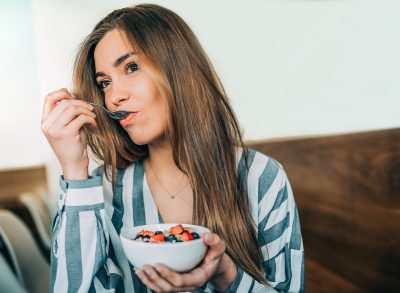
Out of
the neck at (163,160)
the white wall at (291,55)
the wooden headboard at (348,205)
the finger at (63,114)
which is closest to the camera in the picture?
the finger at (63,114)

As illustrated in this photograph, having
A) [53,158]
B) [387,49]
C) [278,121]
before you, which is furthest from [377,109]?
[53,158]

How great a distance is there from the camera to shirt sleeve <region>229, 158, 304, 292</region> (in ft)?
3.27

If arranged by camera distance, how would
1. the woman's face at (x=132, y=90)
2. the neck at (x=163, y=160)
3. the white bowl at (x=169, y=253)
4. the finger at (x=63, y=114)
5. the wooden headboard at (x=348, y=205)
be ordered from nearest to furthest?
the white bowl at (x=169, y=253) → the finger at (x=63, y=114) → the woman's face at (x=132, y=90) → the neck at (x=163, y=160) → the wooden headboard at (x=348, y=205)

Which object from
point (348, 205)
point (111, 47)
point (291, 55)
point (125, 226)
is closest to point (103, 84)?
point (111, 47)

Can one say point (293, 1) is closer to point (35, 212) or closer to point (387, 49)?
point (387, 49)

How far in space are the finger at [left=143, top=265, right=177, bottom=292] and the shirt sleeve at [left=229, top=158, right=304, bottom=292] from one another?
336 mm

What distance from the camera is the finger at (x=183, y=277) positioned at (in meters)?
0.66

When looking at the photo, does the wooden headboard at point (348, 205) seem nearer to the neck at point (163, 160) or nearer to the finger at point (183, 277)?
the neck at point (163, 160)

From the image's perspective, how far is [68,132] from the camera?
89cm

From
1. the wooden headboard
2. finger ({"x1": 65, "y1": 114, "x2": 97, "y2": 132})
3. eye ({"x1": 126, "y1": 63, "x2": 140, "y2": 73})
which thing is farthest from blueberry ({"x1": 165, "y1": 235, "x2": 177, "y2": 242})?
the wooden headboard

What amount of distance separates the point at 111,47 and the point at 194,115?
9.4 inches

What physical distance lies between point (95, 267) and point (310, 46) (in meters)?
1.60

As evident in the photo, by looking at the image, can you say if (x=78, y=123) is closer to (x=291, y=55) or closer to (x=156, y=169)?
(x=156, y=169)

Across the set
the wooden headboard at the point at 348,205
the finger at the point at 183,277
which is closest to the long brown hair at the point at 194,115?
the finger at the point at 183,277
